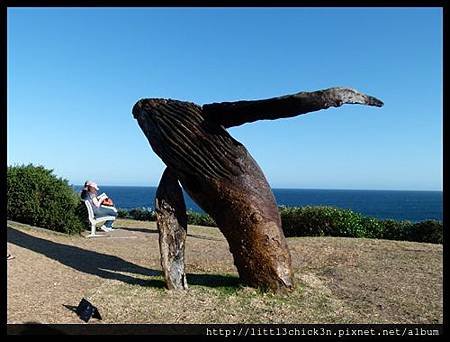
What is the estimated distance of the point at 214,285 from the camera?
299 inches

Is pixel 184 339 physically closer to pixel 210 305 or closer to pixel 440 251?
pixel 210 305

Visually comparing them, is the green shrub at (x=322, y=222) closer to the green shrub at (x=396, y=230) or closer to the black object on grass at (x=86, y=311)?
the green shrub at (x=396, y=230)

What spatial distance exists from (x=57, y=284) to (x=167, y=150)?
2.85 metres

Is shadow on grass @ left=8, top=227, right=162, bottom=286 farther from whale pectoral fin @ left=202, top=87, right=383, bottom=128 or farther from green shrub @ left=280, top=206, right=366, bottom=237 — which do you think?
green shrub @ left=280, top=206, right=366, bottom=237

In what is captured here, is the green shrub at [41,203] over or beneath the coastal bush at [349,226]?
over

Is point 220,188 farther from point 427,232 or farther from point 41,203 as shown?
point 427,232

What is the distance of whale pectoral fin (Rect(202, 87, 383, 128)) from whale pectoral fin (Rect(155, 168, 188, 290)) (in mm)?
1269

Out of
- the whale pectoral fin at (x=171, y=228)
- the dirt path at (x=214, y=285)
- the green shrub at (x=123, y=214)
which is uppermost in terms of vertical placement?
the whale pectoral fin at (x=171, y=228)

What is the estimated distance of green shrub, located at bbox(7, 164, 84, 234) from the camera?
41.9 feet

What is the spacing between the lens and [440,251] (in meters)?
10.7

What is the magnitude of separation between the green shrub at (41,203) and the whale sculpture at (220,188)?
6.37 meters

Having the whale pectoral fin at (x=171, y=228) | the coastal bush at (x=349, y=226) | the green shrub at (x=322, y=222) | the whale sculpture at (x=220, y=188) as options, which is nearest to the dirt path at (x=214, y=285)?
the whale pectoral fin at (x=171, y=228)

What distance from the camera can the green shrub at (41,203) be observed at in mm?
12766

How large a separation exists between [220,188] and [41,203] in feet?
26.1
